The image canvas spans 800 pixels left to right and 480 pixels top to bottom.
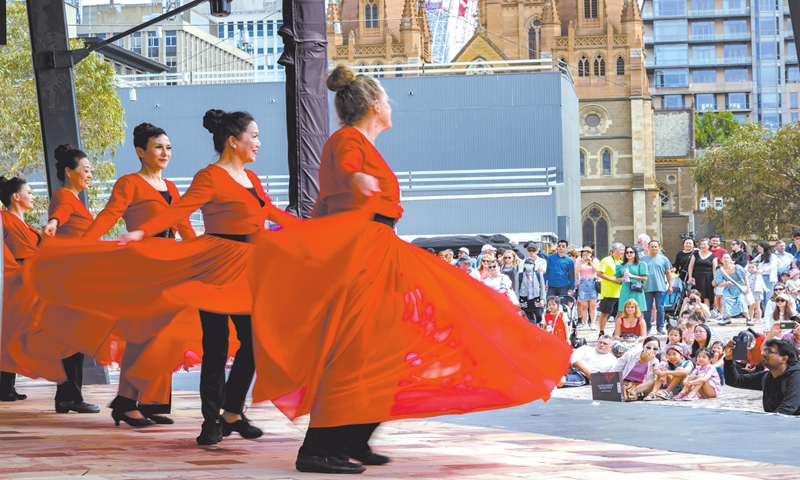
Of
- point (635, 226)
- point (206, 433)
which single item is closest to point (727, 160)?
point (635, 226)

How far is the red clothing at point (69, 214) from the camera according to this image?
7152mm

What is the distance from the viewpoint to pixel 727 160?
6250 cm

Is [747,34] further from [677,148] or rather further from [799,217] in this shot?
[799,217]

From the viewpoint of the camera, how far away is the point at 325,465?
4410mm

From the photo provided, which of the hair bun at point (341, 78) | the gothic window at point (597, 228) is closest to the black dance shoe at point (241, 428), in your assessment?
the hair bun at point (341, 78)

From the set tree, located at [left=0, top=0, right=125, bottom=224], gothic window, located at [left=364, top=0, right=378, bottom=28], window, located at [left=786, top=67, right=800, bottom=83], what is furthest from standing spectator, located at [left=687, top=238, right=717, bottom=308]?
window, located at [left=786, top=67, right=800, bottom=83]

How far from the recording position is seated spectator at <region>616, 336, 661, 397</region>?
456 inches

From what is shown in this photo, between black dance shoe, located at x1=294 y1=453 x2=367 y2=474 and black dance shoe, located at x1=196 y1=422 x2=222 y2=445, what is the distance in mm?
1072

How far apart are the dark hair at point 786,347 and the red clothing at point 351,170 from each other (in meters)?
5.19

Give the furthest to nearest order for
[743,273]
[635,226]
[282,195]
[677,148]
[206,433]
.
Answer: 1. [677,148]
2. [635,226]
3. [282,195]
4. [743,273]
5. [206,433]

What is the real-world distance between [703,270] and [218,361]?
14.5 meters

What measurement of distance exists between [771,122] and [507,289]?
11424 cm

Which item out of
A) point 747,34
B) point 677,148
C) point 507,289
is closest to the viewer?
point 507,289

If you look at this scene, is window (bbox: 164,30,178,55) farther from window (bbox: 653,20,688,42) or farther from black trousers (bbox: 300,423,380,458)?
black trousers (bbox: 300,423,380,458)
